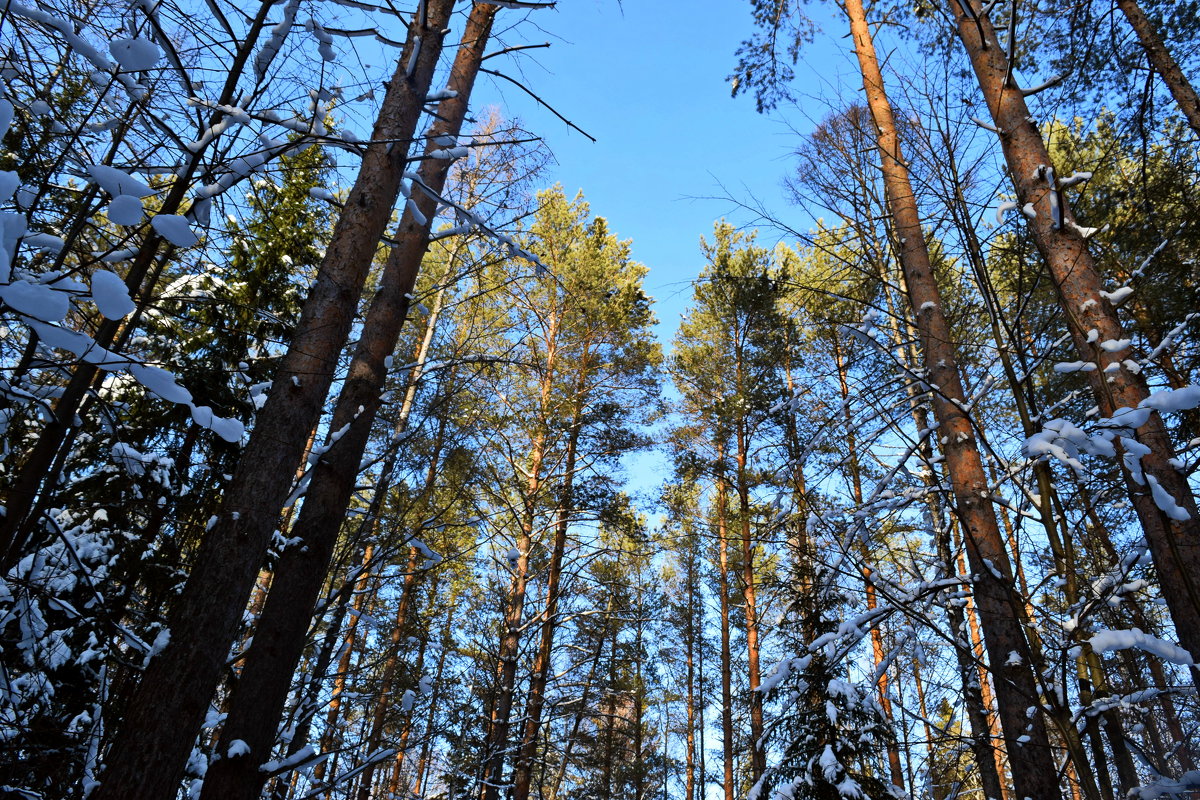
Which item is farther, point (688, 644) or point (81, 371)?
point (688, 644)

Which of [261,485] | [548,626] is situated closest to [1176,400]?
[261,485]

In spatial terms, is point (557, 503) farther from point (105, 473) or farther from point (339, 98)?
point (339, 98)

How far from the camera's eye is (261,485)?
1960 millimetres

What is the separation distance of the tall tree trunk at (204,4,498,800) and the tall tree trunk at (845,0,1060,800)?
7.82ft

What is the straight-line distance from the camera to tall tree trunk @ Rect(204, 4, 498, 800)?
2.37m

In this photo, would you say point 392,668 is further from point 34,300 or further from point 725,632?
point 34,300

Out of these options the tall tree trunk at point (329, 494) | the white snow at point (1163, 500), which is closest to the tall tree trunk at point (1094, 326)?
the white snow at point (1163, 500)

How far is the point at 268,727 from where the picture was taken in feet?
7.90

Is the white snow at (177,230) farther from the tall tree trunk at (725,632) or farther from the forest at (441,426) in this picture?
the tall tree trunk at (725,632)

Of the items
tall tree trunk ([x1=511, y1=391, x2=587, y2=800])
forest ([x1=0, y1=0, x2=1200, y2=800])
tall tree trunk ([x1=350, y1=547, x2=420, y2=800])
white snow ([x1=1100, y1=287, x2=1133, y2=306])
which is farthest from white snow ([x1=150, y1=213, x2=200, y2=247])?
tall tree trunk ([x1=350, y1=547, x2=420, y2=800])

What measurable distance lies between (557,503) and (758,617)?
364 cm

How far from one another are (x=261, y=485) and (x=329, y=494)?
942 millimetres

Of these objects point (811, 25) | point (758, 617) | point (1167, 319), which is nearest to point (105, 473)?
point (811, 25)

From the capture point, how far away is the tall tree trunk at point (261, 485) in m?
1.53
